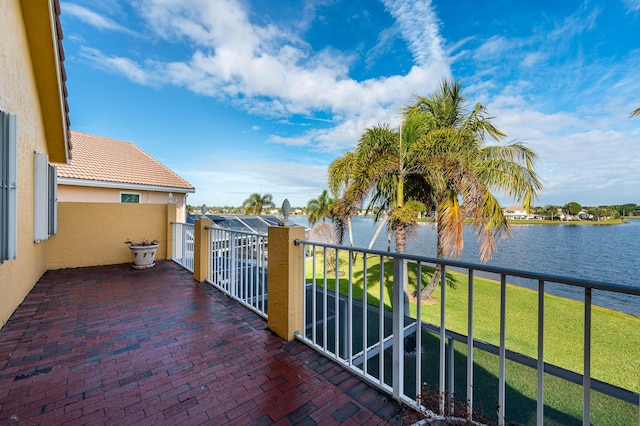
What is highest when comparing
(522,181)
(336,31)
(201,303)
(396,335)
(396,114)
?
(336,31)

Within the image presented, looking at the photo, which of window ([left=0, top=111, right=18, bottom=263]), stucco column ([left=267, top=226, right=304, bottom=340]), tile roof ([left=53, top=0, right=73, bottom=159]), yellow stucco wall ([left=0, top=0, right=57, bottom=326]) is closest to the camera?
window ([left=0, top=111, right=18, bottom=263])

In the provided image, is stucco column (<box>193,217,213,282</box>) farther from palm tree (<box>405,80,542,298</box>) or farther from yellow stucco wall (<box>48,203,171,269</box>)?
palm tree (<box>405,80,542,298</box>)

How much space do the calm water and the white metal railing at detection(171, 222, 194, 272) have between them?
644 centimetres

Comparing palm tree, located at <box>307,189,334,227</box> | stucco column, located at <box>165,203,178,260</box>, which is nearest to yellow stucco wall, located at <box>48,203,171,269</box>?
stucco column, located at <box>165,203,178,260</box>

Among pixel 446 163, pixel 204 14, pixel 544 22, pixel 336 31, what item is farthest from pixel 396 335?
pixel 544 22

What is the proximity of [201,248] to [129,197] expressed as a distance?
6.39 metres

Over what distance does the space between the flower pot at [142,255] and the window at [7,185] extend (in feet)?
13.0

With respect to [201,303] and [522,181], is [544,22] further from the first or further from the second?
[201,303]

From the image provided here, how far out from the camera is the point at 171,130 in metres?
13.8

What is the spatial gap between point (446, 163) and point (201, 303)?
6.80 meters

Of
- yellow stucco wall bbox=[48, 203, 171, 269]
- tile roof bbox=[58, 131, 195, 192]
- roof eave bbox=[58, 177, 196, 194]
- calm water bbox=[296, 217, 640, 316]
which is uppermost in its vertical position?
tile roof bbox=[58, 131, 195, 192]

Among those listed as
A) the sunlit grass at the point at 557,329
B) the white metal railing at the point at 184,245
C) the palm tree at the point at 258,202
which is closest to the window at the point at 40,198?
the white metal railing at the point at 184,245

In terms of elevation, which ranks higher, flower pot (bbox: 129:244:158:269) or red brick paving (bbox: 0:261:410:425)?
flower pot (bbox: 129:244:158:269)

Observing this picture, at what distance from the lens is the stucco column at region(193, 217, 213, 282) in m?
4.88
